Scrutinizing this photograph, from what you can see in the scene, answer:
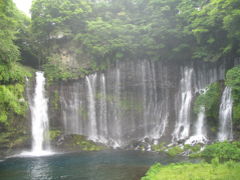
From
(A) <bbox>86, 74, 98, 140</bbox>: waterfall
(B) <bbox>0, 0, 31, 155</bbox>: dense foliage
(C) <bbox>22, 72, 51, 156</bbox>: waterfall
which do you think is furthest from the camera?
(A) <bbox>86, 74, 98, 140</bbox>: waterfall

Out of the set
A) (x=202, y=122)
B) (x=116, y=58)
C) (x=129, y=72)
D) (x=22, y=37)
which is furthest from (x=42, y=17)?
(x=202, y=122)

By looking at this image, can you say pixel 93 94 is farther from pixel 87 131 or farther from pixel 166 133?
pixel 166 133

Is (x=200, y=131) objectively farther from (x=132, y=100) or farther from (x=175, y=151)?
(x=132, y=100)

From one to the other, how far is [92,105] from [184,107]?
10.5 meters

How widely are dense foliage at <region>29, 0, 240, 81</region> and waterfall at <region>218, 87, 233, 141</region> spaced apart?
537cm

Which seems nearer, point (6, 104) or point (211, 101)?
point (6, 104)

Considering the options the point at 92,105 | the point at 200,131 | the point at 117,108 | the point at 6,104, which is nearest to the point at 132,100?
the point at 117,108

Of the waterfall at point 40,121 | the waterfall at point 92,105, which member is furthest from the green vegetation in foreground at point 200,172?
Answer: the waterfall at point 92,105

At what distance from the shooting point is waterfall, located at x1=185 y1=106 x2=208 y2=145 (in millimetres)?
22522

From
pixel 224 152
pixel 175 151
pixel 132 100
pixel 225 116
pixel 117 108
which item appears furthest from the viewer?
pixel 132 100

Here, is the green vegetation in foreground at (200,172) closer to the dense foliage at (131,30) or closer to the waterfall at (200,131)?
the waterfall at (200,131)

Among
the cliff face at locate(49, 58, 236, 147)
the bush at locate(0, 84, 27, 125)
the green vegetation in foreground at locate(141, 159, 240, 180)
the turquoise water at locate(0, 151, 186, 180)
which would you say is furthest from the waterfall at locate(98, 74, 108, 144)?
the green vegetation in foreground at locate(141, 159, 240, 180)

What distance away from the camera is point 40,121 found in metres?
25.0

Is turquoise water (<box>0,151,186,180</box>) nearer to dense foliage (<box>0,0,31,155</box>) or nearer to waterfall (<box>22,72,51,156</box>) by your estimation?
dense foliage (<box>0,0,31,155</box>)
